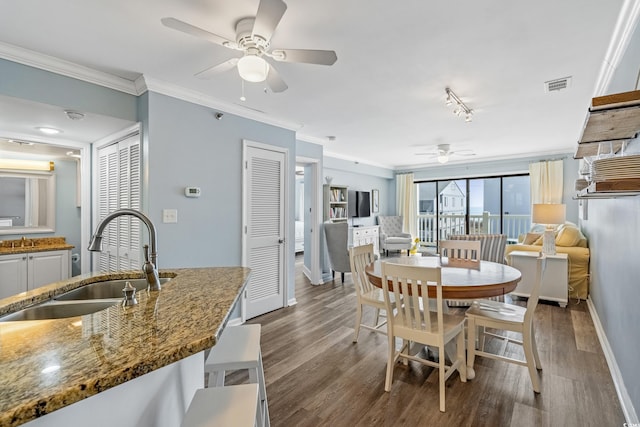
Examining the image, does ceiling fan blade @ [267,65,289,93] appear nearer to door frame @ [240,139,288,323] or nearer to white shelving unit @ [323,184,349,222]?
door frame @ [240,139,288,323]

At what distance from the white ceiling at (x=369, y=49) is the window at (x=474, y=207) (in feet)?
11.9

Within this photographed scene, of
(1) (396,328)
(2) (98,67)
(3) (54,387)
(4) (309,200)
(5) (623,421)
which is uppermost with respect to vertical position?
(2) (98,67)

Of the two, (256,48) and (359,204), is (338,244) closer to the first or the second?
(359,204)

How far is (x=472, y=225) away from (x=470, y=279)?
600cm

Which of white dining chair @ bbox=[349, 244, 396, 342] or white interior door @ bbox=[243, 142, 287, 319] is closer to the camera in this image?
white dining chair @ bbox=[349, 244, 396, 342]

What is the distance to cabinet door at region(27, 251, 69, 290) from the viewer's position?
3684mm

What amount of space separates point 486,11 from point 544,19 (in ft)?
1.32

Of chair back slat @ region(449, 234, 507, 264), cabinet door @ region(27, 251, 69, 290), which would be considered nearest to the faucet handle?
cabinet door @ region(27, 251, 69, 290)

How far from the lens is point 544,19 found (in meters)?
1.87

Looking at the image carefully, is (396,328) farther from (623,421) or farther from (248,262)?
(248,262)

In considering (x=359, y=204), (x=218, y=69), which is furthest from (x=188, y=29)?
(x=359, y=204)

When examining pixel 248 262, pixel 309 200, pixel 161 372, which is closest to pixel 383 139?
pixel 309 200

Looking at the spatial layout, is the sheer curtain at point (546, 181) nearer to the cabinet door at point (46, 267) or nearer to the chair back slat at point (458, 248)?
the chair back slat at point (458, 248)

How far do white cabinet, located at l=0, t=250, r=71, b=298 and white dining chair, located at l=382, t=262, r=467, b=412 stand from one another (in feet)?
13.4
